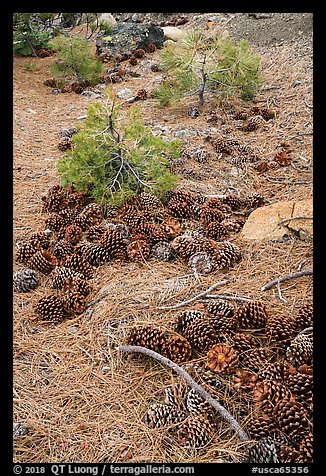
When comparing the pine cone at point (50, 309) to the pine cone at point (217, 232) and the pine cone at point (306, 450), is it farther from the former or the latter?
the pine cone at point (306, 450)

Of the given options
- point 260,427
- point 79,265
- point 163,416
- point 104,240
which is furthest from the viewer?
point 104,240

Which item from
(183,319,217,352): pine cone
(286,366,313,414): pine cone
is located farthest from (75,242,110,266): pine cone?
(286,366,313,414): pine cone

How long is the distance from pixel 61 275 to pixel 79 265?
16cm

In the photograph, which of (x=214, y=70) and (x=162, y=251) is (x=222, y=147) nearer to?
(x=214, y=70)

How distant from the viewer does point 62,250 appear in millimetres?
3246

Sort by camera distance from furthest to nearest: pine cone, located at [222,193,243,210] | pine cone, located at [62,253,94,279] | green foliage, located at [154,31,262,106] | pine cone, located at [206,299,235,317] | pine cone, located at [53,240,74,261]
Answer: green foliage, located at [154,31,262,106] < pine cone, located at [222,193,243,210] < pine cone, located at [53,240,74,261] < pine cone, located at [62,253,94,279] < pine cone, located at [206,299,235,317]

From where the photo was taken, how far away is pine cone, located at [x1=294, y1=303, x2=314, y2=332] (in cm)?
227

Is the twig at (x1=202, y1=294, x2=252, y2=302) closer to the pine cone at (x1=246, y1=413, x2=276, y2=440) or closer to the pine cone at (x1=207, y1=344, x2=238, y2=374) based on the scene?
the pine cone at (x1=207, y1=344, x2=238, y2=374)

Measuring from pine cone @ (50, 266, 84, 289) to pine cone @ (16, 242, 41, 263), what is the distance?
304mm

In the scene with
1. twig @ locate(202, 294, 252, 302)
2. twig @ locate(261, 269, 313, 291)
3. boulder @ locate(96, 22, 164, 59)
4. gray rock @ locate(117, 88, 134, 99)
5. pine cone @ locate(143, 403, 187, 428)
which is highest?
boulder @ locate(96, 22, 164, 59)

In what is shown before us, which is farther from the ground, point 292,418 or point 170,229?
point 170,229

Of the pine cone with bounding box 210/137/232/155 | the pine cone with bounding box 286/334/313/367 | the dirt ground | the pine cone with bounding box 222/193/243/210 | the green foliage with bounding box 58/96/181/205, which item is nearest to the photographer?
the dirt ground

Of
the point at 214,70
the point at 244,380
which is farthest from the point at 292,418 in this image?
the point at 214,70
